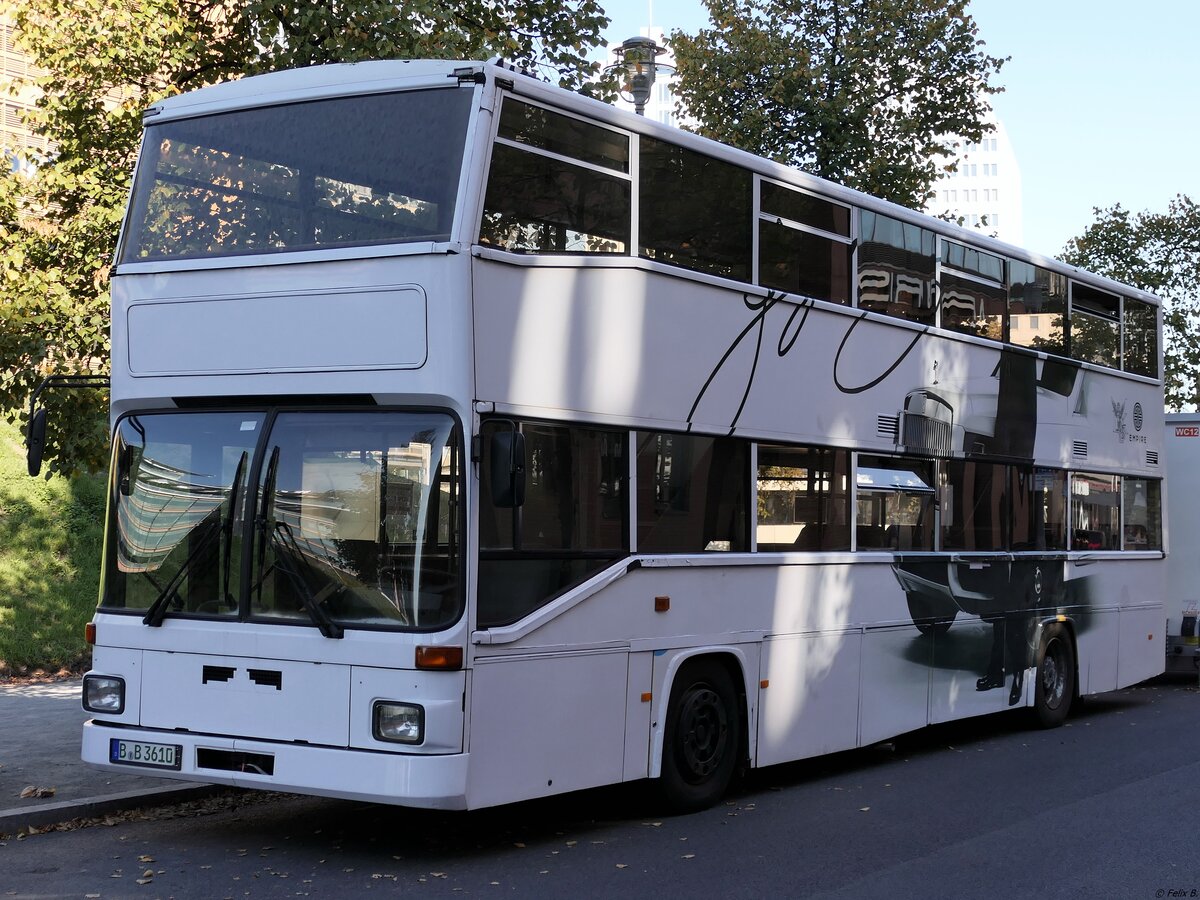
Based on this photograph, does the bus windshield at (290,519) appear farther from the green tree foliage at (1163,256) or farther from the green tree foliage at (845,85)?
the green tree foliage at (1163,256)

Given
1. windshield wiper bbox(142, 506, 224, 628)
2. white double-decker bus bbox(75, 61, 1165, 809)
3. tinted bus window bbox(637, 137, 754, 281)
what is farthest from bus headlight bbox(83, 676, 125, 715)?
tinted bus window bbox(637, 137, 754, 281)

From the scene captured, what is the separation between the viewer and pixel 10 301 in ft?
40.6

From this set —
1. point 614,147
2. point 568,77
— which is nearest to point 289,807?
point 614,147

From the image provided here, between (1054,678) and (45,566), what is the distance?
12.6m

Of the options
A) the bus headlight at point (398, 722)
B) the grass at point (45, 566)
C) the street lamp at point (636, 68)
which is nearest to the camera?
the bus headlight at point (398, 722)

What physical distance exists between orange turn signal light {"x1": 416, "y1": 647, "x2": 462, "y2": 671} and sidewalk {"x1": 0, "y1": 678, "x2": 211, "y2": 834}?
284cm

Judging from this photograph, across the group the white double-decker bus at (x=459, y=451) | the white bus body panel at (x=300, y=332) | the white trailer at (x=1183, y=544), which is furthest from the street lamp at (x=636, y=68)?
the white trailer at (x=1183, y=544)

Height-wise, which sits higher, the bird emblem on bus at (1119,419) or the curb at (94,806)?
the bird emblem on bus at (1119,419)

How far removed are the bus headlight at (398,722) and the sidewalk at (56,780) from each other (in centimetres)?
253

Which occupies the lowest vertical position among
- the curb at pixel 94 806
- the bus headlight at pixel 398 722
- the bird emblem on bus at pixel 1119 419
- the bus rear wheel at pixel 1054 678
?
the curb at pixel 94 806

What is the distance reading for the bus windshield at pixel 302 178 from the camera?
8289 millimetres

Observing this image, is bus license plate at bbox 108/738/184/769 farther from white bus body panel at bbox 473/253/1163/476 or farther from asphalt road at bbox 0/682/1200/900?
white bus body panel at bbox 473/253/1163/476

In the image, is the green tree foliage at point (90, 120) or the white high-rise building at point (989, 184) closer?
the green tree foliage at point (90, 120)

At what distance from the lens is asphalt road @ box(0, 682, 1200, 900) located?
25.2 feet
